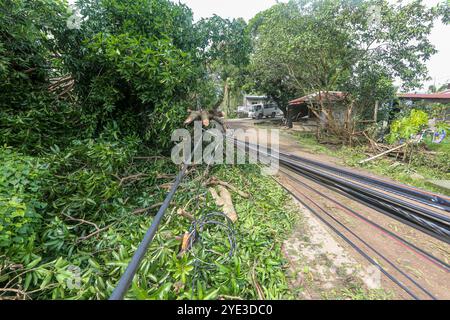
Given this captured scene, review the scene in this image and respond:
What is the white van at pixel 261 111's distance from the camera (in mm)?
20547

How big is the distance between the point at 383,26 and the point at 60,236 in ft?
32.7

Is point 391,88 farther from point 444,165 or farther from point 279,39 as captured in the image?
point 279,39

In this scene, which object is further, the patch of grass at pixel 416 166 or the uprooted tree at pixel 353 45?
the uprooted tree at pixel 353 45

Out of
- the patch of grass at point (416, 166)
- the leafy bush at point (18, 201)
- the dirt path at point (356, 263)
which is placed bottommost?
the dirt path at point (356, 263)

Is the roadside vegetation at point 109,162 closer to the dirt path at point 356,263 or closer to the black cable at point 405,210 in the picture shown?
the dirt path at point 356,263

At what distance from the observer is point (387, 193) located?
5.41ft

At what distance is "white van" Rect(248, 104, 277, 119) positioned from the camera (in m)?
20.5

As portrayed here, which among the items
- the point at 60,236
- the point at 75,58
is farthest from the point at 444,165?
the point at 75,58

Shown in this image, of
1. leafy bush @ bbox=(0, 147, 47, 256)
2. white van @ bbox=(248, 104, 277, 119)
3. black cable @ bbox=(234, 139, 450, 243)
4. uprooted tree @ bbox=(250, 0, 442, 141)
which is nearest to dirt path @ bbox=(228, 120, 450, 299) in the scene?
black cable @ bbox=(234, 139, 450, 243)

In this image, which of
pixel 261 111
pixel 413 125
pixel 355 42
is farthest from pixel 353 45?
pixel 261 111

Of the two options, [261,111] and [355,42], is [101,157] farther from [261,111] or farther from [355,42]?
[261,111]

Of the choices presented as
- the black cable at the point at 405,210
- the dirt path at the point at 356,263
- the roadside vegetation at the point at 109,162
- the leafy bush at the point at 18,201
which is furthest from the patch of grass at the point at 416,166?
the leafy bush at the point at 18,201

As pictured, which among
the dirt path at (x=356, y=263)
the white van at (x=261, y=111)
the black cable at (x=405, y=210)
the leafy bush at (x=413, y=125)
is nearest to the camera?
the black cable at (x=405, y=210)

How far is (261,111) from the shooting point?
2066cm
